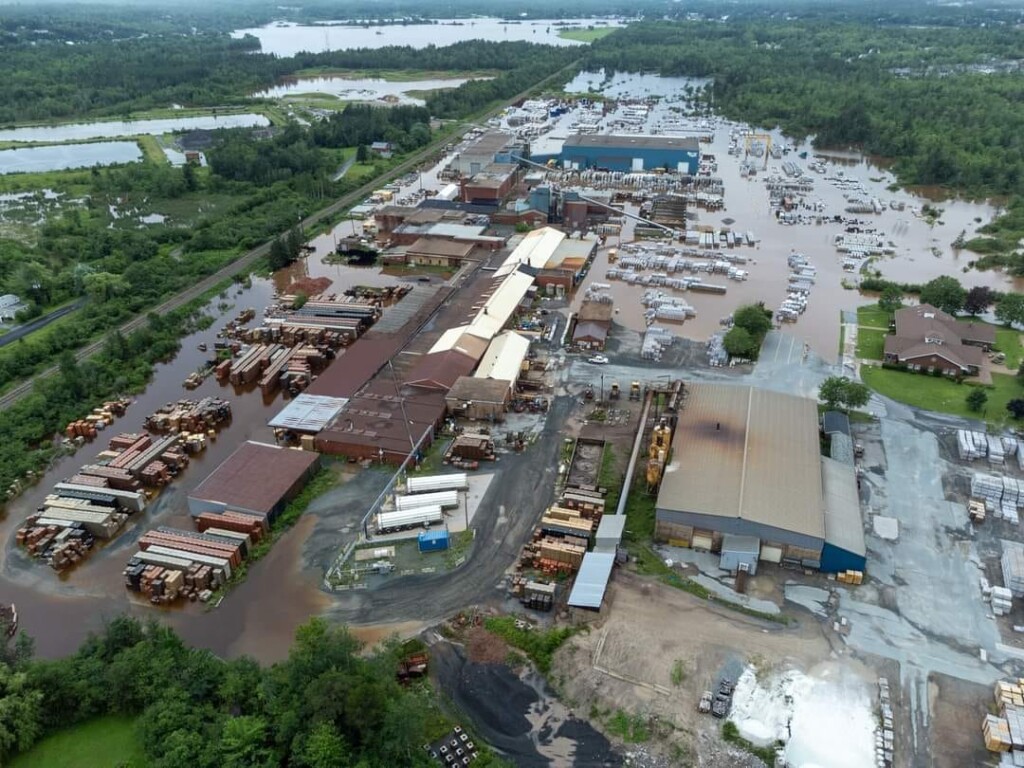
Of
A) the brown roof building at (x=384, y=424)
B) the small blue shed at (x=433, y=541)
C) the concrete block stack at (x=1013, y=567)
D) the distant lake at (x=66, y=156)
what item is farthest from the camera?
the distant lake at (x=66, y=156)

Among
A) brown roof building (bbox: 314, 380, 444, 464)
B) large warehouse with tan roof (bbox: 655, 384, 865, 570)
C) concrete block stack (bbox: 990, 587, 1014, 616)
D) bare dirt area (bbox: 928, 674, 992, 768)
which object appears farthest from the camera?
brown roof building (bbox: 314, 380, 444, 464)

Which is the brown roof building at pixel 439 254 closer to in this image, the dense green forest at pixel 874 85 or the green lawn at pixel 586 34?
the dense green forest at pixel 874 85

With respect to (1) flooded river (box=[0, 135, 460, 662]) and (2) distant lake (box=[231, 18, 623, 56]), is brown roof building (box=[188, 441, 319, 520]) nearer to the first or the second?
(1) flooded river (box=[0, 135, 460, 662])

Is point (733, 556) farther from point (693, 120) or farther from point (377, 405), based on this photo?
point (693, 120)

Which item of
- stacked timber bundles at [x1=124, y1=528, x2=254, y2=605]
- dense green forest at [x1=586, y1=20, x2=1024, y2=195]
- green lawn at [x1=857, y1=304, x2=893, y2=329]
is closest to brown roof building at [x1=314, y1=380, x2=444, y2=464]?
stacked timber bundles at [x1=124, y1=528, x2=254, y2=605]

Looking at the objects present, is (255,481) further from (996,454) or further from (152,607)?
(996,454)

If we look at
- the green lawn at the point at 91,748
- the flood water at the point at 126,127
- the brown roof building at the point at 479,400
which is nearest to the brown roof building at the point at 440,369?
the brown roof building at the point at 479,400
